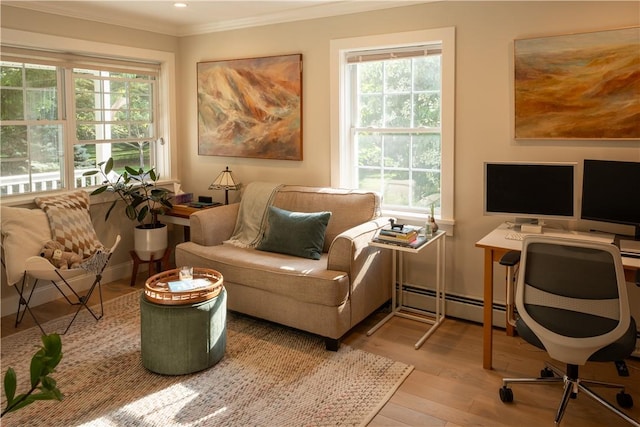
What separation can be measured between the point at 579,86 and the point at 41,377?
3.21 m

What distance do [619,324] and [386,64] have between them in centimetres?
249

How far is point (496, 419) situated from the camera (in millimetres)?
2531

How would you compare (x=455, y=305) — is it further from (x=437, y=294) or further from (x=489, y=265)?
(x=489, y=265)

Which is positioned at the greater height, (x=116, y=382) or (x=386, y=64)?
(x=386, y=64)

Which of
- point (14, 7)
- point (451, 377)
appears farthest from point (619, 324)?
point (14, 7)

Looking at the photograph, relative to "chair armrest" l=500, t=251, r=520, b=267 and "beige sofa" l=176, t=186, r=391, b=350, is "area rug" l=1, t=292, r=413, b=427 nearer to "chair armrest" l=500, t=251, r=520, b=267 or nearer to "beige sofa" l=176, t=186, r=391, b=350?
"beige sofa" l=176, t=186, r=391, b=350

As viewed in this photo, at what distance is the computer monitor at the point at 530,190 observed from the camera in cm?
310

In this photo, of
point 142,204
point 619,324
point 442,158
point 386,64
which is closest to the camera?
point 619,324

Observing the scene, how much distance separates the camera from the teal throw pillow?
146 inches

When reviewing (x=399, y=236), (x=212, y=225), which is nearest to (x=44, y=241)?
(x=212, y=225)

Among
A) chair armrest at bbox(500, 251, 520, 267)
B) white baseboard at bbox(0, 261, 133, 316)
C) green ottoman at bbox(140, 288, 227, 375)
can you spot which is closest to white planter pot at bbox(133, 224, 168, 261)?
white baseboard at bbox(0, 261, 133, 316)

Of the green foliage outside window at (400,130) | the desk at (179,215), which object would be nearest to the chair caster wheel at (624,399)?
the green foliage outside window at (400,130)

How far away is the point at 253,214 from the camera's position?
14.0 ft

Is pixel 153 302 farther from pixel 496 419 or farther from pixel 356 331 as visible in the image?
pixel 496 419
